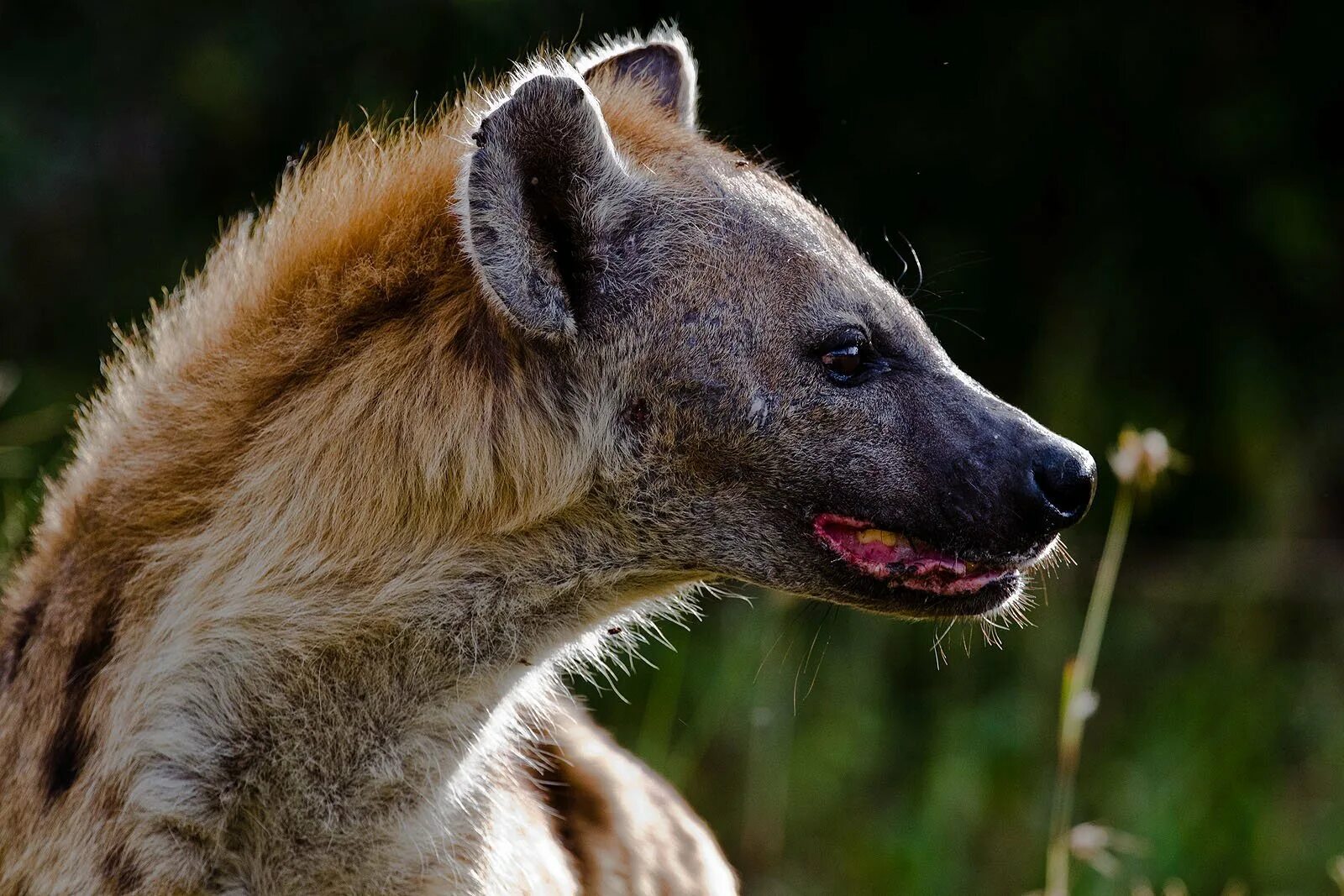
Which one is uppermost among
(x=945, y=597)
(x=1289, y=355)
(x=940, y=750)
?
(x=945, y=597)

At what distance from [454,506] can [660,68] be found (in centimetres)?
97

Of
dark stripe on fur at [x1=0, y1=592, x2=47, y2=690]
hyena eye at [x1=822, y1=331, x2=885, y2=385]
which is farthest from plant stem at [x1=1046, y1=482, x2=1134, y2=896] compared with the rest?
dark stripe on fur at [x1=0, y1=592, x2=47, y2=690]

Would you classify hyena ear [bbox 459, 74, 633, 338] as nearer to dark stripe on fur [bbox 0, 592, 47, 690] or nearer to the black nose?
the black nose

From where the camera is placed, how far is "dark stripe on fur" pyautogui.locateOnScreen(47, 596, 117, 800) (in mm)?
2039

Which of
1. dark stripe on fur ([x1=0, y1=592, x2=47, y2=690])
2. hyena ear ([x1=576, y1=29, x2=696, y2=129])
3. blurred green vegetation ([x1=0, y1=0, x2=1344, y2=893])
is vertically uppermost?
hyena ear ([x1=576, y1=29, x2=696, y2=129])

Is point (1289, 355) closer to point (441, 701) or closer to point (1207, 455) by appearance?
point (1207, 455)

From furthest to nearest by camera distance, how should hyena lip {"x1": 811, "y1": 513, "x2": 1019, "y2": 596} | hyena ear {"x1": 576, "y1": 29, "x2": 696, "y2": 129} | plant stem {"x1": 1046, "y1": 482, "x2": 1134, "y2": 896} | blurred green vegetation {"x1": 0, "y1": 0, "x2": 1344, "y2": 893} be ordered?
blurred green vegetation {"x1": 0, "y1": 0, "x2": 1344, "y2": 893} → hyena ear {"x1": 576, "y1": 29, "x2": 696, "y2": 129} → plant stem {"x1": 1046, "y1": 482, "x2": 1134, "y2": 896} → hyena lip {"x1": 811, "y1": 513, "x2": 1019, "y2": 596}

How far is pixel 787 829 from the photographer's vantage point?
4.51 meters

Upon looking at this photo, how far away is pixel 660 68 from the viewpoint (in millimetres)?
2684

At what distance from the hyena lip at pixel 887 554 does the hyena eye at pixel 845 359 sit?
19cm

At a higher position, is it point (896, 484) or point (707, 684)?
point (896, 484)

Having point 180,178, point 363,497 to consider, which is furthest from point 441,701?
point 180,178

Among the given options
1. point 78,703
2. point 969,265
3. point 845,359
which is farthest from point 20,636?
point 969,265

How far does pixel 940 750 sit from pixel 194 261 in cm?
255
